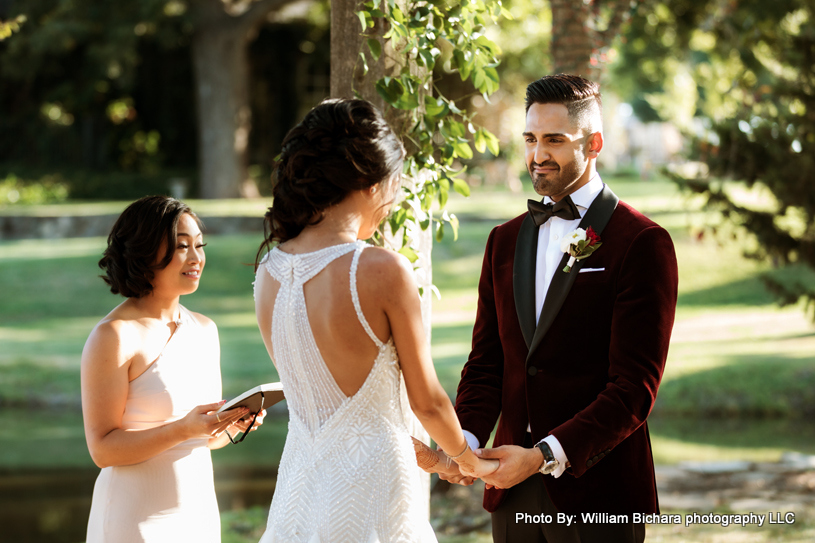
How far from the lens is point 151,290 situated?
285 centimetres

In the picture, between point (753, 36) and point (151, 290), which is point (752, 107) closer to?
point (753, 36)

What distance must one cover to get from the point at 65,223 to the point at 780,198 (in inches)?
595

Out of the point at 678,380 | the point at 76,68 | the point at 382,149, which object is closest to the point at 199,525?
the point at 382,149

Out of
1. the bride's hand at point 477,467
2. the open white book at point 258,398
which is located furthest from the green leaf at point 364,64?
the bride's hand at point 477,467

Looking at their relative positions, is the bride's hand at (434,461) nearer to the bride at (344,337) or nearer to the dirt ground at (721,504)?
the bride at (344,337)

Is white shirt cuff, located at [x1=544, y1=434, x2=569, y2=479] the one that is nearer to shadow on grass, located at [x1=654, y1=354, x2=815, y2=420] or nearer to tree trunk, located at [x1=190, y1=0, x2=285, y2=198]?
shadow on grass, located at [x1=654, y1=354, x2=815, y2=420]

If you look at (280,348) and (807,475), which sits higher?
(280,348)

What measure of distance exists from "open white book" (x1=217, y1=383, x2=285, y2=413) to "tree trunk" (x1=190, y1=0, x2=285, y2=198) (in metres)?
19.1

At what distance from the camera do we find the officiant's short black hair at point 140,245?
9.18 ft

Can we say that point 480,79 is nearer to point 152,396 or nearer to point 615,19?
point 152,396

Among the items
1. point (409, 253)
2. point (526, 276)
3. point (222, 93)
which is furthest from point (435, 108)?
point (222, 93)

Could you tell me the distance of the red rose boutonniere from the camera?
8.40 ft

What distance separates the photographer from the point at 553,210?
273cm

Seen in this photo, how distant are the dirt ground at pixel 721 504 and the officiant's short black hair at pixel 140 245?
3.45m
